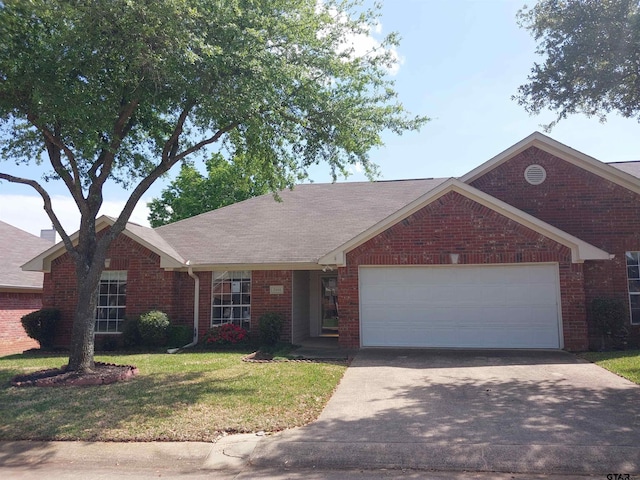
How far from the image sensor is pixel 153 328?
13.9 meters

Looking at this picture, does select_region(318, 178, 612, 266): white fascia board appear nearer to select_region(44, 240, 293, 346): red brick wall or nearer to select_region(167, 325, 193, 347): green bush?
select_region(44, 240, 293, 346): red brick wall

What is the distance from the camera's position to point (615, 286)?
1293 centimetres

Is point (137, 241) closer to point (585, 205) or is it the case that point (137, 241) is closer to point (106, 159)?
point (106, 159)

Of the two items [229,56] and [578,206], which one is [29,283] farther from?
[578,206]

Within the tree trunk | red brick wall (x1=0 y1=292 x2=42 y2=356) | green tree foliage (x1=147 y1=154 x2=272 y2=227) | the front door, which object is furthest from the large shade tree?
green tree foliage (x1=147 y1=154 x2=272 y2=227)

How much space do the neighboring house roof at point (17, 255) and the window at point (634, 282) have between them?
64.7 ft

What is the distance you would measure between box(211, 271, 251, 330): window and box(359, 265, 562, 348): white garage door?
3952 mm

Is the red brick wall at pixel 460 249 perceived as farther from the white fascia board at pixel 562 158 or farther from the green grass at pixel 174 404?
the green grass at pixel 174 404

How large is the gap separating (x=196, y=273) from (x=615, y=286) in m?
11.8

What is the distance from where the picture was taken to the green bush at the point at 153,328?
13852 mm

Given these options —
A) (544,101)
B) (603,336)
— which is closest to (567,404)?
(603,336)

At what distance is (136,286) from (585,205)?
1324 centimetres

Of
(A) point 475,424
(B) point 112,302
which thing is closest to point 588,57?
(A) point 475,424

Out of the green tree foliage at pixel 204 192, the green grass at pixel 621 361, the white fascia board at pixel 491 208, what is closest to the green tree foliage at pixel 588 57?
the white fascia board at pixel 491 208
